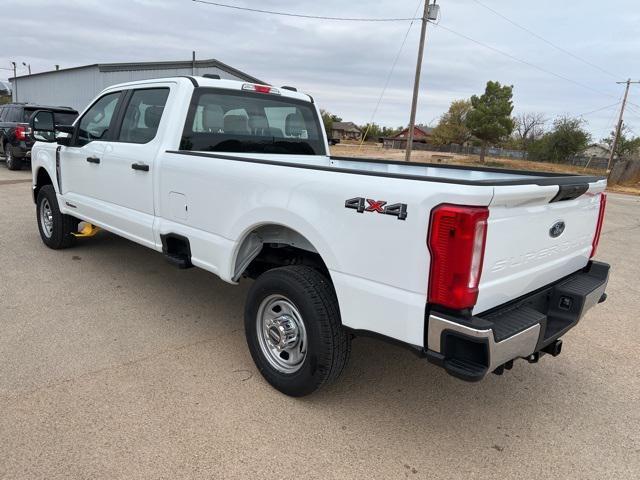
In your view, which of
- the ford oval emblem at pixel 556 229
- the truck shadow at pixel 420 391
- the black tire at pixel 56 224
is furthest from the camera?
the black tire at pixel 56 224

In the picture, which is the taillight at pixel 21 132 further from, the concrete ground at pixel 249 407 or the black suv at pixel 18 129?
the concrete ground at pixel 249 407

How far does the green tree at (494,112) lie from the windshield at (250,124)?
164 ft

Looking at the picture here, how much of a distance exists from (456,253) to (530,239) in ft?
2.07

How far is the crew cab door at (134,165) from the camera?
4070 mm

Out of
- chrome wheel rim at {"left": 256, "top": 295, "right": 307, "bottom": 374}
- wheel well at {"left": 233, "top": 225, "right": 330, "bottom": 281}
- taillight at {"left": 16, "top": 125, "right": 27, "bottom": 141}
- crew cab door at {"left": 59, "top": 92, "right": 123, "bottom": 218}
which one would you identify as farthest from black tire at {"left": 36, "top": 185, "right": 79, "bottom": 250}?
taillight at {"left": 16, "top": 125, "right": 27, "bottom": 141}

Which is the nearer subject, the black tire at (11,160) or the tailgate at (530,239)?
the tailgate at (530,239)

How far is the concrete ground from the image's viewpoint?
8.30ft

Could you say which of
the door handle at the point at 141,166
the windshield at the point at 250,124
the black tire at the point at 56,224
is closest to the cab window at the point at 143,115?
the door handle at the point at 141,166

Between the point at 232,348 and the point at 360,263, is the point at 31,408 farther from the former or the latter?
the point at 360,263

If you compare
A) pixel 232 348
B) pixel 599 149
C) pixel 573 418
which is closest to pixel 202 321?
pixel 232 348

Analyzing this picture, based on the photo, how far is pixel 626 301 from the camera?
A: 5453mm

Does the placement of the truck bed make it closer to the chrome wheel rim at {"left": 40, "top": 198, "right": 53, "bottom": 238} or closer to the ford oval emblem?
the ford oval emblem

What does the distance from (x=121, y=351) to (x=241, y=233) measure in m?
1.32

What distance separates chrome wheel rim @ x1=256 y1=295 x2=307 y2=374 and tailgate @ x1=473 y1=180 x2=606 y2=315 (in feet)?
3.72
